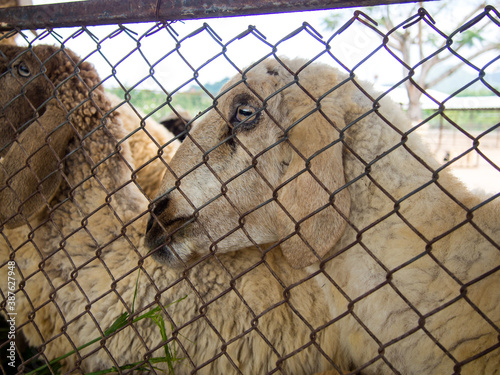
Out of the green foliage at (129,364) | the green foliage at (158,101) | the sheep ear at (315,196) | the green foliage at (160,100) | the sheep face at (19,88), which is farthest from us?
the green foliage at (158,101)

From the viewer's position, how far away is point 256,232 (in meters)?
2.34

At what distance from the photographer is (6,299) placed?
8.74 ft

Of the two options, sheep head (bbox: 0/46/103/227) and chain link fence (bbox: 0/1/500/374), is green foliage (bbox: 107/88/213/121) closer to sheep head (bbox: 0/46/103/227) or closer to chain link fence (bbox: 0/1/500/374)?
chain link fence (bbox: 0/1/500/374)

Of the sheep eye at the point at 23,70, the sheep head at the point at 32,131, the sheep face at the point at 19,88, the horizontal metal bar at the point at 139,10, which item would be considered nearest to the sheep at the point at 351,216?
the horizontal metal bar at the point at 139,10

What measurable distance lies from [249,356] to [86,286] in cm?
122

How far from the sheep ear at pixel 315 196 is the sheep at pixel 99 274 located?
0.39 m

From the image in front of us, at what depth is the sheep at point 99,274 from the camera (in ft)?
7.95

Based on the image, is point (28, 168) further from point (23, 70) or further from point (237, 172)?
point (237, 172)

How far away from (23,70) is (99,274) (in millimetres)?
1666

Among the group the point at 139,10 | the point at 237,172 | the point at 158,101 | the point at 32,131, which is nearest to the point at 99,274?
the point at 32,131

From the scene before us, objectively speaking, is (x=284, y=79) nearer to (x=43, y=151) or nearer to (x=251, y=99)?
(x=251, y=99)

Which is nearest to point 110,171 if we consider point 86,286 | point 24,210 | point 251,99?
point 24,210

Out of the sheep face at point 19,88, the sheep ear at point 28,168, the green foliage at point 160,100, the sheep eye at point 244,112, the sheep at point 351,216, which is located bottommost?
the sheep at point 351,216

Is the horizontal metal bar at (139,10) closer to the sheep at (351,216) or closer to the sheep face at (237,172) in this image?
the sheep at (351,216)
